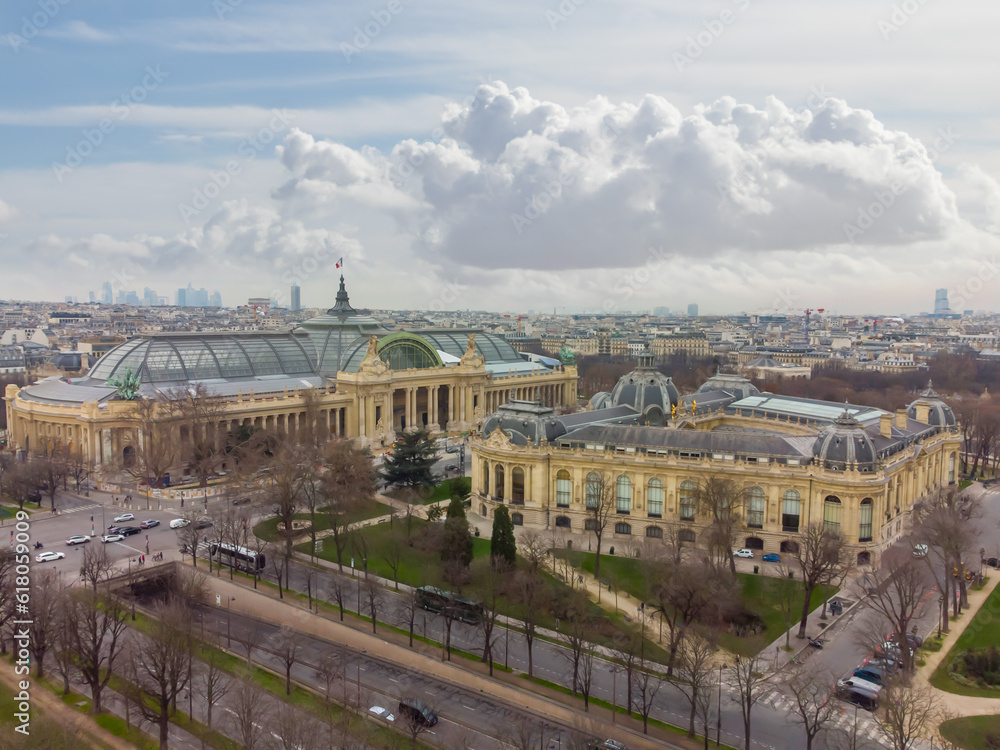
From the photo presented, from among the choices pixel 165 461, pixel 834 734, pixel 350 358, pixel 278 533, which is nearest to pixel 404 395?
pixel 350 358

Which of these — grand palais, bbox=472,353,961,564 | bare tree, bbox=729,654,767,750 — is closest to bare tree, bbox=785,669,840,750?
bare tree, bbox=729,654,767,750

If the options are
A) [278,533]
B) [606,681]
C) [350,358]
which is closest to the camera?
[606,681]

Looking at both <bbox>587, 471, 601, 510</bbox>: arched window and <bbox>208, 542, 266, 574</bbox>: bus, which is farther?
<bbox>587, 471, 601, 510</bbox>: arched window

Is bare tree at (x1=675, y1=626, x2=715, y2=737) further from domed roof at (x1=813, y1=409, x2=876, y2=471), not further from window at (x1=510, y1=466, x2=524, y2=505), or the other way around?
window at (x1=510, y1=466, x2=524, y2=505)

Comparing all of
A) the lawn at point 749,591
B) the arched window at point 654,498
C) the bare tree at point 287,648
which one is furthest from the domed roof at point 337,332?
the bare tree at point 287,648

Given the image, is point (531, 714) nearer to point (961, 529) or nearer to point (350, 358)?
point (961, 529)

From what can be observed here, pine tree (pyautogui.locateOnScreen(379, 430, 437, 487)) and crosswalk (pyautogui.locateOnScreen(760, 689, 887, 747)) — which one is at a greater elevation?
pine tree (pyautogui.locateOnScreen(379, 430, 437, 487))
